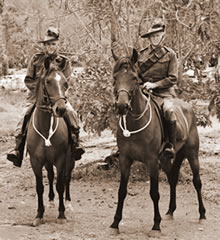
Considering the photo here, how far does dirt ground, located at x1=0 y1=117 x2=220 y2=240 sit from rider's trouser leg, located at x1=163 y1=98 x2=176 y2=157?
3.87 feet

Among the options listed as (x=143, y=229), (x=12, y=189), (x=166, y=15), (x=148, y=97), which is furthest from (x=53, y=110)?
(x=166, y=15)

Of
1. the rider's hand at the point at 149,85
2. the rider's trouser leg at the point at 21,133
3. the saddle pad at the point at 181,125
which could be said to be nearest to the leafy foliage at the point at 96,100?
the saddle pad at the point at 181,125

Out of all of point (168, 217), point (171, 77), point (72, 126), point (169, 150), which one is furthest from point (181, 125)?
point (72, 126)

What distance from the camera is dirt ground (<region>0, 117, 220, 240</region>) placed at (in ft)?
26.3

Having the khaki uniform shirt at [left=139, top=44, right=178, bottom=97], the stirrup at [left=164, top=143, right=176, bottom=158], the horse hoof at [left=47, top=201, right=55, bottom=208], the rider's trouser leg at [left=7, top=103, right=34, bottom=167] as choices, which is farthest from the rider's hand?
the horse hoof at [left=47, top=201, right=55, bottom=208]

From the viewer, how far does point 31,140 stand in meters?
8.41

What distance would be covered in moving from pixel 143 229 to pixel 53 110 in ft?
7.15

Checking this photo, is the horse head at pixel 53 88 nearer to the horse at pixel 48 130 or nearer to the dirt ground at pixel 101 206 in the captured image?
the horse at pixel 48 130

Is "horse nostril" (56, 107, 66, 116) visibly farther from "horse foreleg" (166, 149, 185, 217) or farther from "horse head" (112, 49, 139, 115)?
"horse foreleg" (166, 149, 185, 217)

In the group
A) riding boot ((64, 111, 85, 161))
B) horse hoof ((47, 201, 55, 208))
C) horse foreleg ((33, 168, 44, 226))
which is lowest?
horse hoof ((47, 201, 55, 208))

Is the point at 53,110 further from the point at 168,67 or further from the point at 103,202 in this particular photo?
the point at 103,202

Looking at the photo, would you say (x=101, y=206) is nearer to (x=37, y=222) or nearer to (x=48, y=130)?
(x=37, y=222)

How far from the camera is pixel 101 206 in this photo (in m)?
10.5

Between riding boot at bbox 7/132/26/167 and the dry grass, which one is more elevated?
riding boot at bbox 7/132/26/167
